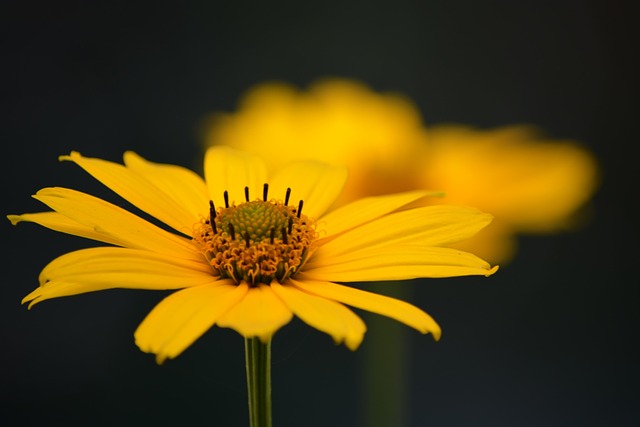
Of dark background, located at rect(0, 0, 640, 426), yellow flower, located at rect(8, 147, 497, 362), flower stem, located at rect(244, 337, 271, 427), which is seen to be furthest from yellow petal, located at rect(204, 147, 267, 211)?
dark background, located at rect(0, 0, 640, 426)

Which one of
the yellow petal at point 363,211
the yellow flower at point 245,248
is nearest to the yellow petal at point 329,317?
the yellow flower at point 245,248

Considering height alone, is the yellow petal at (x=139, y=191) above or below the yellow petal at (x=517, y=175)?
below

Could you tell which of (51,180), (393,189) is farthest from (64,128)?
(393,189)

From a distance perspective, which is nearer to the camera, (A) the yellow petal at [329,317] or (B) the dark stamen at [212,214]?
(A) the yellow petal at [329,317]

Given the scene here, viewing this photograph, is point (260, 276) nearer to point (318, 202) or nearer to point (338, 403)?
point (318, 202)

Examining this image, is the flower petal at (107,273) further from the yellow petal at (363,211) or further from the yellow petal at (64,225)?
the yellow petal at (363,211)

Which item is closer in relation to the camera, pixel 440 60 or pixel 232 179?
pixel 232 179

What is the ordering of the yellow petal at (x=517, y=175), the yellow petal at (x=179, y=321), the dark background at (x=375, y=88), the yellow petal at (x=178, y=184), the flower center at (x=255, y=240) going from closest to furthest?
the yellow petal at (x=179, y=321)
the flower center at (x=255, y=240)
the yellow petal at (x=178, y=184)
the yellow petal at (x=517, y=175)
the dark background at (x=375, y=88)

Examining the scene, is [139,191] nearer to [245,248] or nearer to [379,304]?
[245,248]
